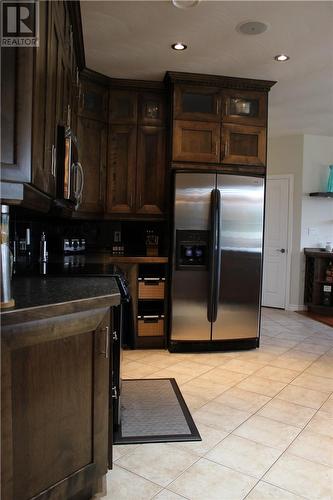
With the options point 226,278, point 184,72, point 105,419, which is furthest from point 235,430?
point 184,72

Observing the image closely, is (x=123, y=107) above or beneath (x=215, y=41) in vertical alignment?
beneath

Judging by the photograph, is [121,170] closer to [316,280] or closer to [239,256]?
[239,256]

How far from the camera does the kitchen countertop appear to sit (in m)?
5.61

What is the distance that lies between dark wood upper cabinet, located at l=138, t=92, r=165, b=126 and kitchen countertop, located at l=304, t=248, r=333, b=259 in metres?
3.16

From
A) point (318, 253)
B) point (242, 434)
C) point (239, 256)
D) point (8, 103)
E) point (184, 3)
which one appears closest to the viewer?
point (8, 103)

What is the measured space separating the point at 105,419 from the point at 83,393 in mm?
214

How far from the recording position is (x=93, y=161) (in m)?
3.87

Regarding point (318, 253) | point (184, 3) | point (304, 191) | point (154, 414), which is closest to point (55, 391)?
point (154, 414)

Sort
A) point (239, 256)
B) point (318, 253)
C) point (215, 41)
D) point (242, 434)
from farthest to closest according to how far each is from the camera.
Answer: point (318, 253) < point (239, 256) < point (215, 41) < point (242, 434)

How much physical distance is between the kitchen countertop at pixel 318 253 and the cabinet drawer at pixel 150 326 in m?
2.99

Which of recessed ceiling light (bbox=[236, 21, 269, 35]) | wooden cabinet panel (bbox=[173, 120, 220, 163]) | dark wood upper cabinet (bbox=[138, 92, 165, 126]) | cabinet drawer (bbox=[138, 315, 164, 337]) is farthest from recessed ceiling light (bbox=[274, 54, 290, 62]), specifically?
cabinet drawer (bbox=[138, 315, 164, 337])

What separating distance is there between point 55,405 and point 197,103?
316 cm

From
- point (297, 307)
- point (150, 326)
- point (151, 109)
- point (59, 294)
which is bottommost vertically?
point (297, 307)

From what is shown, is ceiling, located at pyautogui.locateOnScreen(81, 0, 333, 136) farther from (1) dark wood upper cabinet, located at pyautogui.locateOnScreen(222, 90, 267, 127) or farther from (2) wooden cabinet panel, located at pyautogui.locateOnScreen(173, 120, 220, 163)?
(2) wooden cabinet panel, located at pyautogui.locateOnScreen(173, 120, 220, 163)
